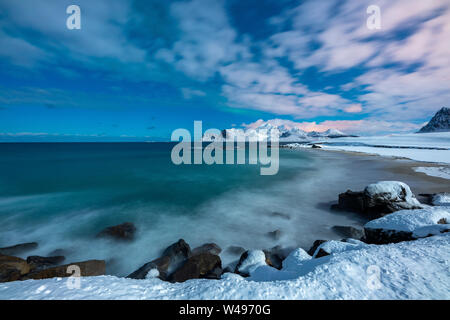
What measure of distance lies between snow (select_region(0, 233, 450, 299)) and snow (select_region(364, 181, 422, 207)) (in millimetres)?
7002

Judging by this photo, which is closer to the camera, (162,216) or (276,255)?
(276,255)

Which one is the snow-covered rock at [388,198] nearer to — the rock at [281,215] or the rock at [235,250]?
the rock at [281,215]

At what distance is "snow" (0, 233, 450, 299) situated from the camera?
9.51 feet

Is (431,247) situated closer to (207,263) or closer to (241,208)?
(207,263)

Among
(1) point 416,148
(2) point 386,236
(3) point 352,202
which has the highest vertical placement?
(1) point 416,148

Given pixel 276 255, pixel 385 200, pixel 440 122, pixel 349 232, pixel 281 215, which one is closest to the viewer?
pixel 276 255

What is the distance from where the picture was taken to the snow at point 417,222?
17.0 feet

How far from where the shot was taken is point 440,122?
159 m

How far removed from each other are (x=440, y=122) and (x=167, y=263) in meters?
253

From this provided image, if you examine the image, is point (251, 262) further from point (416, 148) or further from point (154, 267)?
point (416, 148)

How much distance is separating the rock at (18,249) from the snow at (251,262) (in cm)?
939

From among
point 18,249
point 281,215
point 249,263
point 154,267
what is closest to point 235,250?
point 249,263

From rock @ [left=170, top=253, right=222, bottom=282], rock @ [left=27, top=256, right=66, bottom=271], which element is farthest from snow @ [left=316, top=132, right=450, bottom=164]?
rock @ [left=27, top=256, right=66, bottom=271]

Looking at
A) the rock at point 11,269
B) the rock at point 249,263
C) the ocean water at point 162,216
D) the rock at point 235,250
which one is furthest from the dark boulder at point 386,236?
the rock at point 11,269
